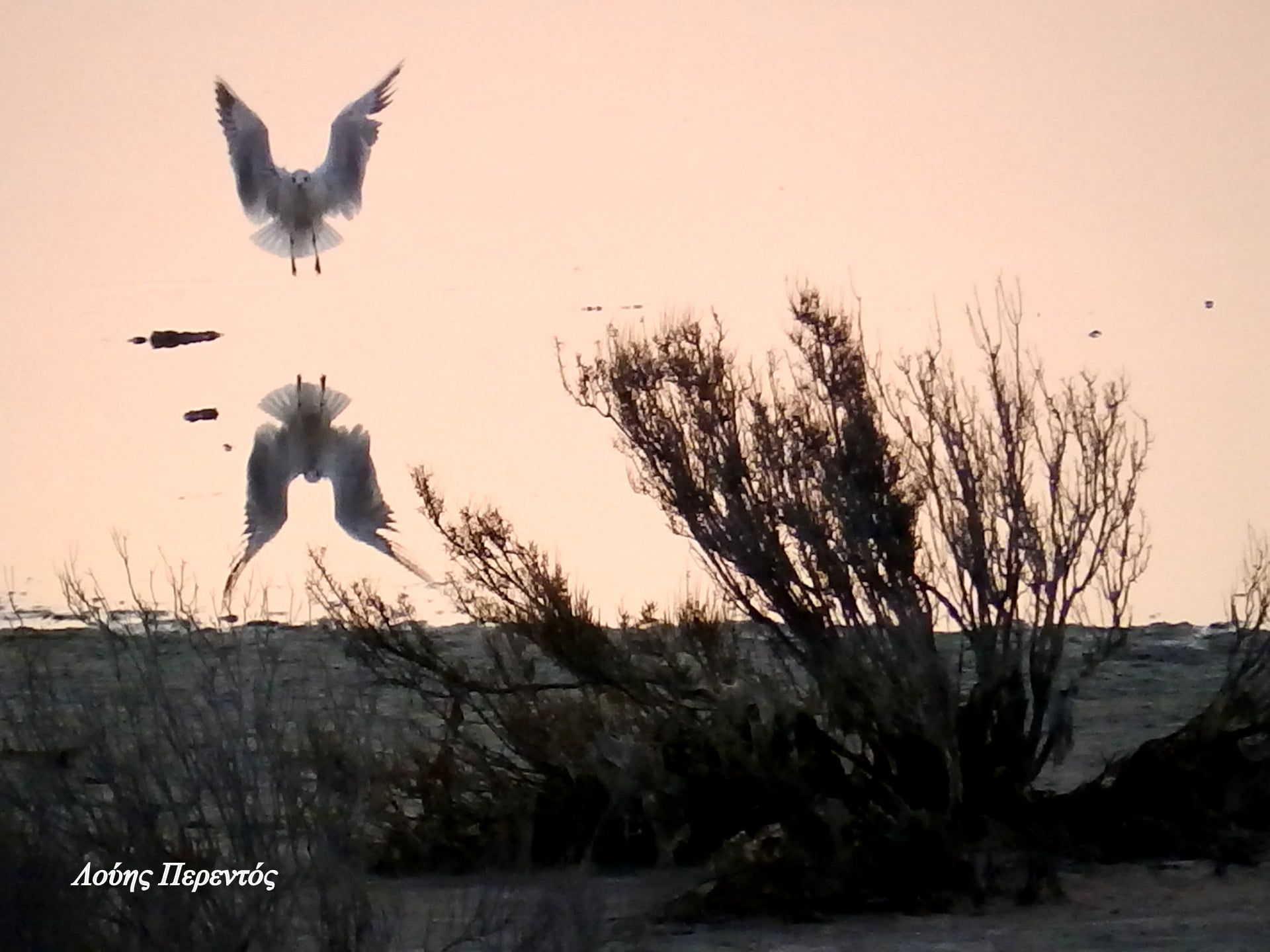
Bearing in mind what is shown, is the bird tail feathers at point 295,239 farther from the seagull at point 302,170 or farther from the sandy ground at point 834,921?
the sandy ground at point 834,921

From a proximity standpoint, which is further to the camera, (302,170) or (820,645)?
(302,170)

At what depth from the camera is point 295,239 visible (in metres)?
16.6

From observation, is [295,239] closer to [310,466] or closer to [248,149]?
[248,149]

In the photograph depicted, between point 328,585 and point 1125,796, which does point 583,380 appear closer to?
point 328,585

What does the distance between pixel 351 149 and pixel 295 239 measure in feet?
A: 3.48

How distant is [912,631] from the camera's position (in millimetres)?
10289

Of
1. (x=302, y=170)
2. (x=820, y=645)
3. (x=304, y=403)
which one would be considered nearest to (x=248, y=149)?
(x=302, y=170)

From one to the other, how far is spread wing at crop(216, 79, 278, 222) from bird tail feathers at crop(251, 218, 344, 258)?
27 centimetres

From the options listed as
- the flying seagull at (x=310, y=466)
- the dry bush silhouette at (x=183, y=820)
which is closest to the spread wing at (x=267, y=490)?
the flying seagull at (x=310, y=466)

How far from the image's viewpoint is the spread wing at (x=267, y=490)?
47.6 ft

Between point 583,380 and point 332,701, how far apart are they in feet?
14.6

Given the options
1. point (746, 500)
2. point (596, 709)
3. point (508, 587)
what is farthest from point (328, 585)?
point (746, 500)

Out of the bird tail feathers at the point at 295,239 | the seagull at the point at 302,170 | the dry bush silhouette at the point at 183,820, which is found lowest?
the dry bush silhouette at the point at 183,820

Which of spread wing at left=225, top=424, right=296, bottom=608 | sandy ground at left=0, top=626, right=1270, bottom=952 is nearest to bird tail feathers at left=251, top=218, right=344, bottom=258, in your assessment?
spread wing at left=225, top=424, right=296, bottom=608
